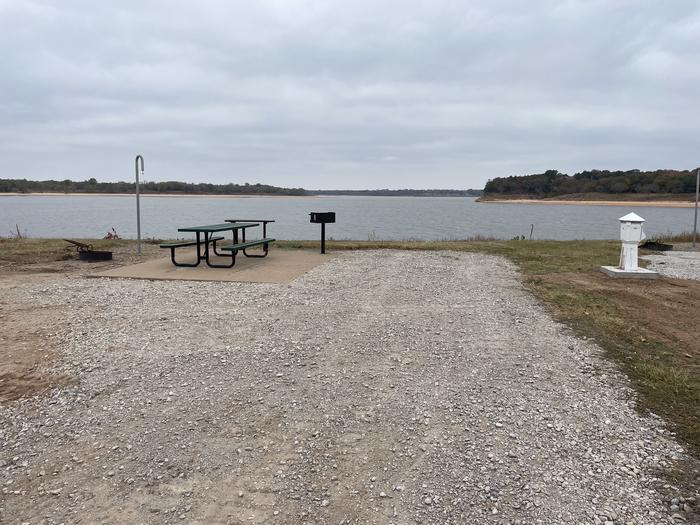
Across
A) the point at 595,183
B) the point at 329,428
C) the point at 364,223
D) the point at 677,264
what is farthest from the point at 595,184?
the point at 329,428

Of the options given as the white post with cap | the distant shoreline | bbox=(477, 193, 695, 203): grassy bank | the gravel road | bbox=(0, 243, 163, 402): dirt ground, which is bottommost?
the gravel road

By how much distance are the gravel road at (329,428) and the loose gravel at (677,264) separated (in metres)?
5.04

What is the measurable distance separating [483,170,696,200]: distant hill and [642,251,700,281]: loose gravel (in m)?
71.8

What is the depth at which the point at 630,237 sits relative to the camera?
25.6 ft

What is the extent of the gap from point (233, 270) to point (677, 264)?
895 cm

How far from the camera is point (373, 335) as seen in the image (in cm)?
457

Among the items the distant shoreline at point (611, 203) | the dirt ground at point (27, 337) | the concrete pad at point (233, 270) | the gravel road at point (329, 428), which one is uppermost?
the distant shoreline at point (611, 203)

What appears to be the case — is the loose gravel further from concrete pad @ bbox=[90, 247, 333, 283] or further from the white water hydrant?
concrete pad @ bbox=[90, 247, 333, 283]

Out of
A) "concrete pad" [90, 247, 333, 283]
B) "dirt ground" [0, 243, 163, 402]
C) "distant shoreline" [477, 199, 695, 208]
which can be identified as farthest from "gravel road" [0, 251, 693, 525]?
"distant shoreline" [477, 199, 695, 208]

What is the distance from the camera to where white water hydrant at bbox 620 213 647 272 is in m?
7.72

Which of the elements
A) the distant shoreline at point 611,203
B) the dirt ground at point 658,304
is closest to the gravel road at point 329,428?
the dirt ground at point 658,304

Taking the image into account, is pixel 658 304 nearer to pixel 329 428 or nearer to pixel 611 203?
pixel 329 428

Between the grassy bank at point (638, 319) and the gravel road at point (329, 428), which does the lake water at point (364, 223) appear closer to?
the grassy bank at point (638, 319)

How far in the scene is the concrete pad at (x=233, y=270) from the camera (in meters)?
7.37
